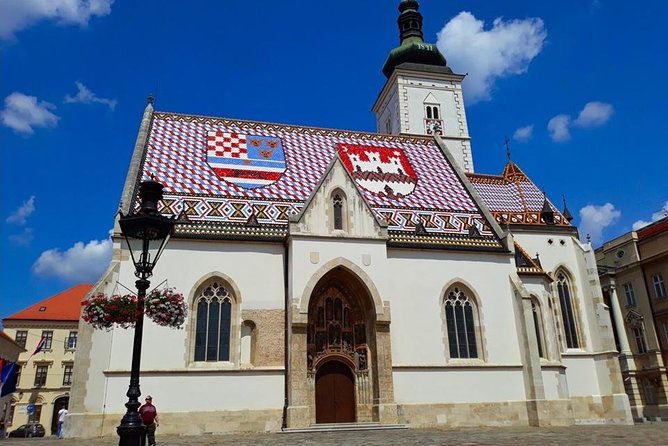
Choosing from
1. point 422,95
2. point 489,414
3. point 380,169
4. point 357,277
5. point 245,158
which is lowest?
point 489,414

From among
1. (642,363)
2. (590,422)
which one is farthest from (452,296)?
(642,363)

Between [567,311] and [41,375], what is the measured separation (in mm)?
42021

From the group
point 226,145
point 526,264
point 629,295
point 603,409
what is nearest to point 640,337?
point 629,295

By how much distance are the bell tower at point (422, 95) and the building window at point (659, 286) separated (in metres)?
14.3

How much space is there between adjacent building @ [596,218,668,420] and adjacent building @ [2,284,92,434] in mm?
41665

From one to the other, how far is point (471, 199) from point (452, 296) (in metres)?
5.79

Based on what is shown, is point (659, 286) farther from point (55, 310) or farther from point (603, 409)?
point (55, 310)

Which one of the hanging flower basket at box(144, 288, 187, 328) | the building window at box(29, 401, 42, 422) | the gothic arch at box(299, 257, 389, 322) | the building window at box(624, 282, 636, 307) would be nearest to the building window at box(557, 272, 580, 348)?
the gothic arch at box(299, 257, 389, 322)

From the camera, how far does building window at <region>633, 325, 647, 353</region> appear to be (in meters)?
36.8

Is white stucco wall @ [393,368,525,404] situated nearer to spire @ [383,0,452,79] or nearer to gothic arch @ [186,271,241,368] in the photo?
gothic arch @ [186,271,241,368]

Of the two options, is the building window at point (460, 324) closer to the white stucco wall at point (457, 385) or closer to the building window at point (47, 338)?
the white stucco wall at point (457, 385)

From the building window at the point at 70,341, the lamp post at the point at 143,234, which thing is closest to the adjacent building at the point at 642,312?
the lamp post at the point at 143,234

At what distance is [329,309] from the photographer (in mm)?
20406

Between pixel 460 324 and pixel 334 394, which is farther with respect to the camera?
pixel 460 324
